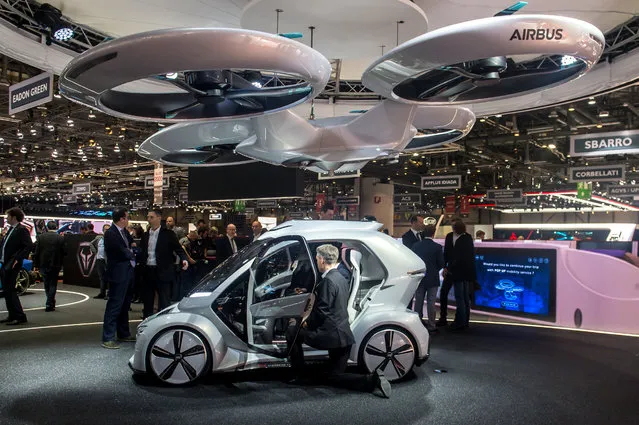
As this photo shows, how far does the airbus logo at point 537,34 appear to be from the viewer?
11.3 feet

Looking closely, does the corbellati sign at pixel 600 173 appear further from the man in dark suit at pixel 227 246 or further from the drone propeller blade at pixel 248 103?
the drone propeller blade at pixel 248 103

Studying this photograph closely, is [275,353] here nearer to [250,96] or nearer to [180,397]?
[180,397]

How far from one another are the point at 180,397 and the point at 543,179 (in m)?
26.2

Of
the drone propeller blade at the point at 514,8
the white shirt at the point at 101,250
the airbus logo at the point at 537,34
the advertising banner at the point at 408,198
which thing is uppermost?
the drone propeller blade at the point at 514,8

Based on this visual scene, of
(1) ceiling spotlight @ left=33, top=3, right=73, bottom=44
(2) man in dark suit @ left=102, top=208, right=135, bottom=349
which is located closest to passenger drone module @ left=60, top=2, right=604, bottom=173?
(2) man in dark suit @ left=102, top=208, right=135, bottom=349

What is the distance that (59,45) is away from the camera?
717cm

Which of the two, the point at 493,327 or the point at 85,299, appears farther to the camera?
the point at 85,299

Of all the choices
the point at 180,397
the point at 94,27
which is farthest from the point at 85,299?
the point at 180,397

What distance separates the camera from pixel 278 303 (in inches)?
183

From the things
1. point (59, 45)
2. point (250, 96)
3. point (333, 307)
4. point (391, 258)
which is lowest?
point (333, 307)

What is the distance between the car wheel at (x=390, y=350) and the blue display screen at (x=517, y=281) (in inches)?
173

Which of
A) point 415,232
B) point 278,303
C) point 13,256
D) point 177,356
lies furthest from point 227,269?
point 13,256

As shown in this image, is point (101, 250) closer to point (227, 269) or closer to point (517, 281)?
point (227, 269)

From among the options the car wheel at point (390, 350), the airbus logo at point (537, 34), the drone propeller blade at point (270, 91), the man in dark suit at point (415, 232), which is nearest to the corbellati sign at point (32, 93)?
the drone propeller blade at point (270, 91)
